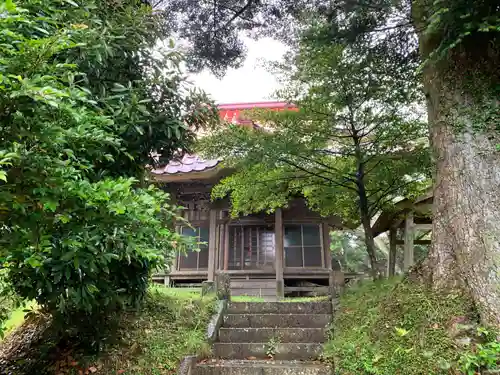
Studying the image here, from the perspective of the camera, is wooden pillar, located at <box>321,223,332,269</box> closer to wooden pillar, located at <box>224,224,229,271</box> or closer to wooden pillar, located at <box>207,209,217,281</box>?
wooden pillar, located at <box>224,224,229,271</box>

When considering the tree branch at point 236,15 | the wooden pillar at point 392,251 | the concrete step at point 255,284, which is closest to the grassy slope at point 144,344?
the concrete step at point 255,284

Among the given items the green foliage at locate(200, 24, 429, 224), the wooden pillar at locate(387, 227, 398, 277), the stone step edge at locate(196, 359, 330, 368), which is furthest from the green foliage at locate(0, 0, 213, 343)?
the wooden pillar at locate(387, 227, 398, 277)

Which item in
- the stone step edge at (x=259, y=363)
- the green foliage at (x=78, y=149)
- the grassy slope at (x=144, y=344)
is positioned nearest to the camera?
the green foliage at (x=78, y=149)

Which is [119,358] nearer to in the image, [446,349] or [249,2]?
[446,349]

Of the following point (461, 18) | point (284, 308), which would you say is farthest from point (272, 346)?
point (461, 18)

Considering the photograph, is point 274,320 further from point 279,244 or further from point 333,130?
point 279,244

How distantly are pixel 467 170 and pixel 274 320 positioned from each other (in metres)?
Answer: 3.39

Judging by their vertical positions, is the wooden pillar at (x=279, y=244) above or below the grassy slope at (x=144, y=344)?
above

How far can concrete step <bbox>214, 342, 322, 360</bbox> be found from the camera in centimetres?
471

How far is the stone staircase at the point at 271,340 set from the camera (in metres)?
4.16

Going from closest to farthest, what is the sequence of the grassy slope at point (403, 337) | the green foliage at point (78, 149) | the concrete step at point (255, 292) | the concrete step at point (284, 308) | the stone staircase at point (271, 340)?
1. the green foliage at point (78, 149)
2. the grassy slope at point (403, 337)
3. the stone staircase at point (271, 340)
4. the concrete step at point (284, 308)
5. the concrete step at point (255, 292)

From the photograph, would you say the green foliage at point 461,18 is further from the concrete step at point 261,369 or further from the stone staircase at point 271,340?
the stone staircase at point 271,340

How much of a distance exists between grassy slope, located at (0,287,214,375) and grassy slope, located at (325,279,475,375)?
5.80 ft

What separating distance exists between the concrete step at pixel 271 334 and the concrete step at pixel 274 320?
0.30m
